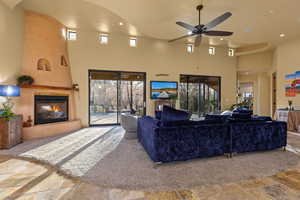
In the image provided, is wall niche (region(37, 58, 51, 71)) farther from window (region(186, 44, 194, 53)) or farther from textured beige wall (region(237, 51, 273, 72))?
textured beige wall (region(237, 51, 273, 72))

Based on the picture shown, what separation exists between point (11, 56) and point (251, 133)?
21.9 ft

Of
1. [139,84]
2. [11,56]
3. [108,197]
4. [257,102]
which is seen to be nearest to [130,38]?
[139,84]

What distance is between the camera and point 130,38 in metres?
6.60

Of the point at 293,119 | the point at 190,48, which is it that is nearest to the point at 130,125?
the point at 190,48

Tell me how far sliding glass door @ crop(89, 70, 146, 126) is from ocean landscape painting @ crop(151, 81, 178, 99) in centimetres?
54

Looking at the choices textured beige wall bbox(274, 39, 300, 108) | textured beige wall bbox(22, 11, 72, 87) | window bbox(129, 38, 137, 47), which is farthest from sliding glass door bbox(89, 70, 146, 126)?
textured beige wall bbox(274, 39, 300, 108)

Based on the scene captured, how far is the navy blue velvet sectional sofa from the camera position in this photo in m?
2.62

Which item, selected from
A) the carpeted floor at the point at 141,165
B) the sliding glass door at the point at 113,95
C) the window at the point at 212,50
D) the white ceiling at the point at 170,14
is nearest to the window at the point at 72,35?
the white ceiling at the point at 170,14

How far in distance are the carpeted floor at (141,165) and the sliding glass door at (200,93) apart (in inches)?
172

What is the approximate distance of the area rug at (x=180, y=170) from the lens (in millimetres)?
2084

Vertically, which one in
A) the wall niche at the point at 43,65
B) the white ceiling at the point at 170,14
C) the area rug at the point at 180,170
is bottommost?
the area rug at the point at 180,170

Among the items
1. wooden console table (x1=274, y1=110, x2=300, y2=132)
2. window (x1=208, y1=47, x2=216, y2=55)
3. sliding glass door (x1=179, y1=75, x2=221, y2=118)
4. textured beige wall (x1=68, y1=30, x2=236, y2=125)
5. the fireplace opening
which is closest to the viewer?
the fireplace opening

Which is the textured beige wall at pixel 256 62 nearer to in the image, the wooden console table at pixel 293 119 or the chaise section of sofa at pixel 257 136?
the wooden console table at pixel 293 119

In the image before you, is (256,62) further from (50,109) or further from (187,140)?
(50,109)
